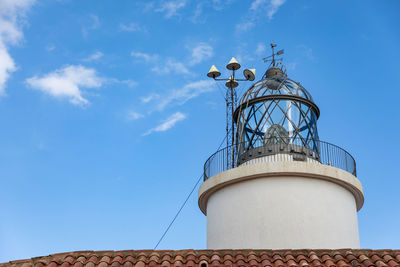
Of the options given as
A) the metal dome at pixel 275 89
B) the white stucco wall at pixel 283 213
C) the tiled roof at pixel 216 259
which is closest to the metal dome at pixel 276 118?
the metal dome at pixel 275 89

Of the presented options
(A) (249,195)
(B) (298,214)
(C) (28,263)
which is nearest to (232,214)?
(A) (249,195)

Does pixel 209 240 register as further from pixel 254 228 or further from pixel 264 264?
pixel 264 264

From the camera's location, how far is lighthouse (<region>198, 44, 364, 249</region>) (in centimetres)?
1359

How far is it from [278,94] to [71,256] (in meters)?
7.16

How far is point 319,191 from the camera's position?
14039 millimetres

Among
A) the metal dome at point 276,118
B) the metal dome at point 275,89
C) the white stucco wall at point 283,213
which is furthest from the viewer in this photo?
the metal dome at point 275,89

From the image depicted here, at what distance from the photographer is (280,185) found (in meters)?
13.9

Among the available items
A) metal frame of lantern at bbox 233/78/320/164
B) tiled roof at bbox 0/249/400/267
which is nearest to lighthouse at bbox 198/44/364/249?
metal frame of lantern at bbox 233/78/320/164

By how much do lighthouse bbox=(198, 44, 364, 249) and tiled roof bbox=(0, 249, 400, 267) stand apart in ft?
8.69

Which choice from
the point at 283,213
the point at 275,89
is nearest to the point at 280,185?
the point at 283,213

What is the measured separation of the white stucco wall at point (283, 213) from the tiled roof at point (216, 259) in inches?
101

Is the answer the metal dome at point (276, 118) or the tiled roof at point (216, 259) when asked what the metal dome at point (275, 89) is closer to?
the metal dome at point (276, 118)

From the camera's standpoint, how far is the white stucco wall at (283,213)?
1348 cm

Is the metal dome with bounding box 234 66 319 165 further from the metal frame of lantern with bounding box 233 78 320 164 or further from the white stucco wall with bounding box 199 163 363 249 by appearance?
the white stucco wall with bounding box 199 163 363 249
